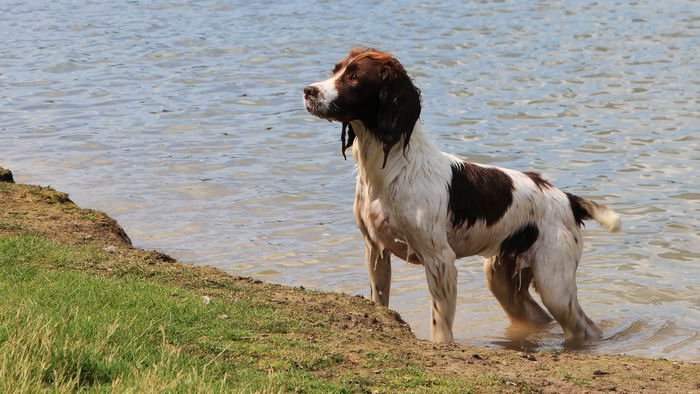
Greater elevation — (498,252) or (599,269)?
(498,252)

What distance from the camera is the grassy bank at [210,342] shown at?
4879mm

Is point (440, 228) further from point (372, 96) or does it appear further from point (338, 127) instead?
point (338, 127)

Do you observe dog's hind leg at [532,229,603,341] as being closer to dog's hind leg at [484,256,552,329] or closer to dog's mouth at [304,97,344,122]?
dog's hind leg at [484,256,552,329]

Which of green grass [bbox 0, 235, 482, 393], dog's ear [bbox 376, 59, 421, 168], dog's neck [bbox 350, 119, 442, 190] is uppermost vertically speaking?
dog's ear [bbox 376, 59, 421, 168]

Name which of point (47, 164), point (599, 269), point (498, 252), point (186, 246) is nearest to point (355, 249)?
point (186, 246)

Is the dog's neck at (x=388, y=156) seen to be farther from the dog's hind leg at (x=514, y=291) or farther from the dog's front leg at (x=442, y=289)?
the dog's hind leg at (x=514, y=291)

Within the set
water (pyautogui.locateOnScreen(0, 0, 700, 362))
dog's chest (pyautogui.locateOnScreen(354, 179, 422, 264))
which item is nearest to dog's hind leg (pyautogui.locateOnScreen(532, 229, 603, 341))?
water (pyautogui.locateOnScreen(0, 0, 700, 362))

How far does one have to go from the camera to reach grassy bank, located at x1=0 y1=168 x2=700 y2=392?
4879 mm

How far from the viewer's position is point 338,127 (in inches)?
639

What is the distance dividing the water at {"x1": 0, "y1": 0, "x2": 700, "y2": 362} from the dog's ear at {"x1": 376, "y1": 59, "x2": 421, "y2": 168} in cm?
224

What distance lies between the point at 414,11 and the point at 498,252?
60.6ft

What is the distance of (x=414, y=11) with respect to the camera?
84.4ft

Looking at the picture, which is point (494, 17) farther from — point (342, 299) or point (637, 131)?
point (342, 299)

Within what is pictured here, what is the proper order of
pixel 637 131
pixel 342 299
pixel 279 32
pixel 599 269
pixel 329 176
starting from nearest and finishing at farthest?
1. pixel 342 299
2. pixel 599 269
3. pixel 329 176
4. pixel 637 131
5. pixel 279 32
